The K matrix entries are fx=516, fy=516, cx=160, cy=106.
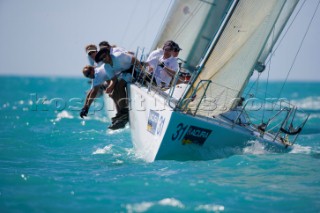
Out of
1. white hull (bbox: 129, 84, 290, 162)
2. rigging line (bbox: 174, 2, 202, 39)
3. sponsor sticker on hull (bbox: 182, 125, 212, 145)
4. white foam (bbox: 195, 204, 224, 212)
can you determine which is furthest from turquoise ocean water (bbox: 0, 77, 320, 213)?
rigging line (bbox: 174, 2, 202, 39)

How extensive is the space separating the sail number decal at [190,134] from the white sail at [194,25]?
4.27 m

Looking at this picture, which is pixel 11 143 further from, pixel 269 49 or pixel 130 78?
pixel 269 49

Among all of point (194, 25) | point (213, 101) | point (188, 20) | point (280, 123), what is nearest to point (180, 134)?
point (213, 101)

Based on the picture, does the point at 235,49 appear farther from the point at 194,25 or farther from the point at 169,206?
the point at 194,25

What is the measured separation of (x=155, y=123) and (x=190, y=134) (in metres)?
0.64

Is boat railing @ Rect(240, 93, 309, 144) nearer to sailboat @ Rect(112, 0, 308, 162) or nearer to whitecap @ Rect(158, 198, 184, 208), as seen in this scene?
sailboat @ Rect(112, 0, 308, 162)

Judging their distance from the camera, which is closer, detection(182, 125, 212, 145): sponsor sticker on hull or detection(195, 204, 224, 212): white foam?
detection(195, 204, 224, 212): white foam

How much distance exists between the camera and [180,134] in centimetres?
815

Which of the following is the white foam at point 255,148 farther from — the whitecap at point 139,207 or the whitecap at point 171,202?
the whitecap at point 139,207

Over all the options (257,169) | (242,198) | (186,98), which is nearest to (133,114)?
(186,98)

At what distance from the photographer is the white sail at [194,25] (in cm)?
1218

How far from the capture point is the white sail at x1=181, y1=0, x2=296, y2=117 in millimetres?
8664

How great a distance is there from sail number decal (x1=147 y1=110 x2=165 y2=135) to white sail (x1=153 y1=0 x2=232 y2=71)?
13.4ft

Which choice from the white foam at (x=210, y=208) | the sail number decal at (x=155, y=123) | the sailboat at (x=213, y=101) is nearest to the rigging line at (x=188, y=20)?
the sailboat at (x=213, y=101)
